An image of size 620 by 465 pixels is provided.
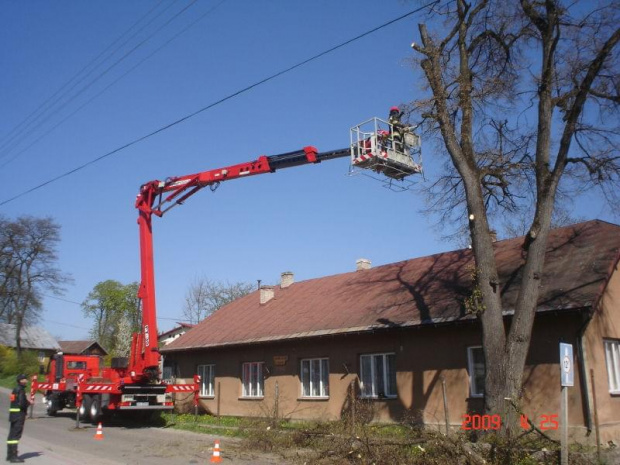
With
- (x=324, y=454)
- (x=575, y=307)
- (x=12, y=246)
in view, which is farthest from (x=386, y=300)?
(x=12, y=246)

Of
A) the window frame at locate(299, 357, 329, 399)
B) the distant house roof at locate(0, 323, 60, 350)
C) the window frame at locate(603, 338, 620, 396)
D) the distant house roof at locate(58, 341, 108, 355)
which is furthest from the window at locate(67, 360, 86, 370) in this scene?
the distant house roof at locate(58, 341, 108, 355)

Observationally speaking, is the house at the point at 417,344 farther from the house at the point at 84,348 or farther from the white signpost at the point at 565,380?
the house at the point at 84,348

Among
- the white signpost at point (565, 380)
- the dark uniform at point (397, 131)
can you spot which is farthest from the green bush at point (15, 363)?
the white signpost at point (565, 380)

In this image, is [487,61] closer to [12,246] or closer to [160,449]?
[160,449]

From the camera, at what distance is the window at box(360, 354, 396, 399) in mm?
16750

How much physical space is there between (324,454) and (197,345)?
13.7 m

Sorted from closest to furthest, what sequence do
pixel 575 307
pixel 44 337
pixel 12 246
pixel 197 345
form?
pixel 575 307
pixel 197 345
pixel 12 246
pixel 44 337

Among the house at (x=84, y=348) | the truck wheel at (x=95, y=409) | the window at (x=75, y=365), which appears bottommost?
the truck wheel at (x=95, y=409)

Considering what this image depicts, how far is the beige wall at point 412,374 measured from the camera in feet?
43.0

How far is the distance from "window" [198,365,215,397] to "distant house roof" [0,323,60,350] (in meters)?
41.8

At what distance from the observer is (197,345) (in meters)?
23.7

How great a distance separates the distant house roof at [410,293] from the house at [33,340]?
4071 centimetres

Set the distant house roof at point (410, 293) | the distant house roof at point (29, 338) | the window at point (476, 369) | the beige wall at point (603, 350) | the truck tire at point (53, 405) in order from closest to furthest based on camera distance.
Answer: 1. the beige wall at point (603, 350)
2. the distant house roof at point (410, 293)
3. the window at point (476, 369)
4. the truck tire at point (53, 405)
5. the distant house roof at point (29, 338)

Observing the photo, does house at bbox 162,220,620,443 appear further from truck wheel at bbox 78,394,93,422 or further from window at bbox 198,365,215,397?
truck wheel at bbox 78,394,93,422
